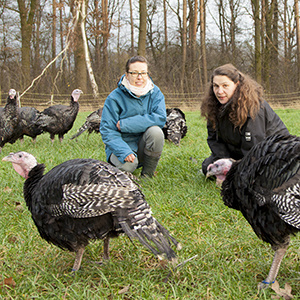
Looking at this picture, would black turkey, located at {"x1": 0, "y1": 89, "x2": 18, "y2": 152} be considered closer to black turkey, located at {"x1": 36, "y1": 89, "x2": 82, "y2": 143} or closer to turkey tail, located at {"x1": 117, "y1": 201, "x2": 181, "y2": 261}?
black turkey, located at {"x1": 36, "y1": 89, "x2": 82, "y2": 143}

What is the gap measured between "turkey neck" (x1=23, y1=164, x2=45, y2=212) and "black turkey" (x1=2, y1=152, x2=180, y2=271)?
0.26 ft

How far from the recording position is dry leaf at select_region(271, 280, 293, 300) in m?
1.88

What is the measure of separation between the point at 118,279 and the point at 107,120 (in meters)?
2.13

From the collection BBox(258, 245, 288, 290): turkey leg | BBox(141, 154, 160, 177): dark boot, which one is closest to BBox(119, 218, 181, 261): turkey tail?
BBox(258, 245, 288, 290): turkey leg

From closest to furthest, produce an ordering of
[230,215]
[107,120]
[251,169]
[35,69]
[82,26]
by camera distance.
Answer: [251,169] → [230,215] → [107,120] → [82,26] → [35,69]

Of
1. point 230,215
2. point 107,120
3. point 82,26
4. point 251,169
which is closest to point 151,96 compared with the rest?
point 107,120

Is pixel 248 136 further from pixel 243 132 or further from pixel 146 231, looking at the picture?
pixel 146 231

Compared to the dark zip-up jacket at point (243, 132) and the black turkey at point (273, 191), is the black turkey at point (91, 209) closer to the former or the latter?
the black turkey at point (273, 191)

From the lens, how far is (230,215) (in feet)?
9.65

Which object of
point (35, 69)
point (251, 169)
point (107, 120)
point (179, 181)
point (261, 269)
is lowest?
point (261, 269)

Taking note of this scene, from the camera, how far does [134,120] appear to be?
3828 millimetres

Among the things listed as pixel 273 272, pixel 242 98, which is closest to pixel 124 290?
pixel 273 272

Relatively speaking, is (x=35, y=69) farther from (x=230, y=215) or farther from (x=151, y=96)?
(x=230, y=215)

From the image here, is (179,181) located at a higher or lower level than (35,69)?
lower
